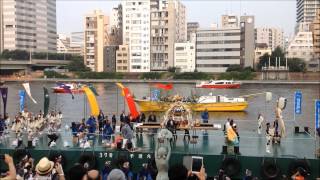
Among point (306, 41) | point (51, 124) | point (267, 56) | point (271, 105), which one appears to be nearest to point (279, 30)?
point (306, 41)

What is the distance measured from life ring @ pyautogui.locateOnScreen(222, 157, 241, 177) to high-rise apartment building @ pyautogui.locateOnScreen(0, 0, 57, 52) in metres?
152

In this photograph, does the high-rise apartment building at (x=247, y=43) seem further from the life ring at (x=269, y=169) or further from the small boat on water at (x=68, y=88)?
the life ring at (x=269, y=169)

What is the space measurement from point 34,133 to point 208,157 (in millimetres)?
7836

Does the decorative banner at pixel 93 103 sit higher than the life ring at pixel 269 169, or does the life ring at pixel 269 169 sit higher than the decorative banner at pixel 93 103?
the decorative banner at pixel 93 103

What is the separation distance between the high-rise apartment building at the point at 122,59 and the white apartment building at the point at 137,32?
38.3 inches

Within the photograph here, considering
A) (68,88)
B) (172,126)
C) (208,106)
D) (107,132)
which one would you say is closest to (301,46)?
(208,106)

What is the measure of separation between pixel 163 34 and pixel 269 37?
261ft

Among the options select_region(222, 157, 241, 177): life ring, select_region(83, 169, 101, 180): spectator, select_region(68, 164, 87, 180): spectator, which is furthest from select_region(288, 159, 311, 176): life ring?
select_region(83, 169, 101, 180): spectator

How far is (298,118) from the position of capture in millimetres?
46656

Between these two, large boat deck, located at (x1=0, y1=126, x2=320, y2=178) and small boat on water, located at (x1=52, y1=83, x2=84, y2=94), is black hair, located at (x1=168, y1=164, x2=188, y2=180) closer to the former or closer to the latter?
large boat deck, located at (x1=0, y1=126, x2=320, y2=178)

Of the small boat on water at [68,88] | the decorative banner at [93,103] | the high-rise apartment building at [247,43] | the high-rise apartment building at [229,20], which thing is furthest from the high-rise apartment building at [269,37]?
the decorative banner at [93,103]

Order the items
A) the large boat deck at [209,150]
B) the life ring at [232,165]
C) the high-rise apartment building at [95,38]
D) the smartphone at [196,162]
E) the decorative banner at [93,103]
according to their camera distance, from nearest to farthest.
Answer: the smartphone at [196,162]
the life ring at [232,165]
the large boat deck at [209,150]
the decorative banner at [93,103]
the high-rise apartment building at [95,38]

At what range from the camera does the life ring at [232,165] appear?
1662 centimetres

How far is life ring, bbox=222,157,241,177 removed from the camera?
655 inches
